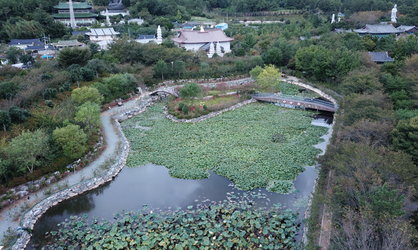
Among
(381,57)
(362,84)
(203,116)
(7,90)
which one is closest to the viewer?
(7,90)

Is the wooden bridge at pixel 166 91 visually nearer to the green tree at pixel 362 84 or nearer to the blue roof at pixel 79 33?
the green tree at pixel 362 84

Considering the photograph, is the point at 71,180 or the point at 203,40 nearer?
the point at 71,180

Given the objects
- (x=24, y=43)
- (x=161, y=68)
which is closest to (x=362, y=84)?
(x=161, y=68)

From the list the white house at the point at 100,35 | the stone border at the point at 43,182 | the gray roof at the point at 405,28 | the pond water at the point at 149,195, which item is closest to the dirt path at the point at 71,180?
the stone border at the point at 43,182

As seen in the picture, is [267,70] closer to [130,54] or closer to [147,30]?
[130,54]

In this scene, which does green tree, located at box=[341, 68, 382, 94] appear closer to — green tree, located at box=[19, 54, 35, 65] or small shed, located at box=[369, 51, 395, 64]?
small shed, located at box=[369, 51, 395, 64]

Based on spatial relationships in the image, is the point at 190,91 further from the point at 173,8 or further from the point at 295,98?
the point at 173,8

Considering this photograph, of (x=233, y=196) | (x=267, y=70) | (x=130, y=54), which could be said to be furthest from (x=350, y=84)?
(x=130, y=54)

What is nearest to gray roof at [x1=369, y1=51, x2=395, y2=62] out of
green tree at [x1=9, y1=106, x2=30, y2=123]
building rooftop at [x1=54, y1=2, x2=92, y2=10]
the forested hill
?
the forested hill
